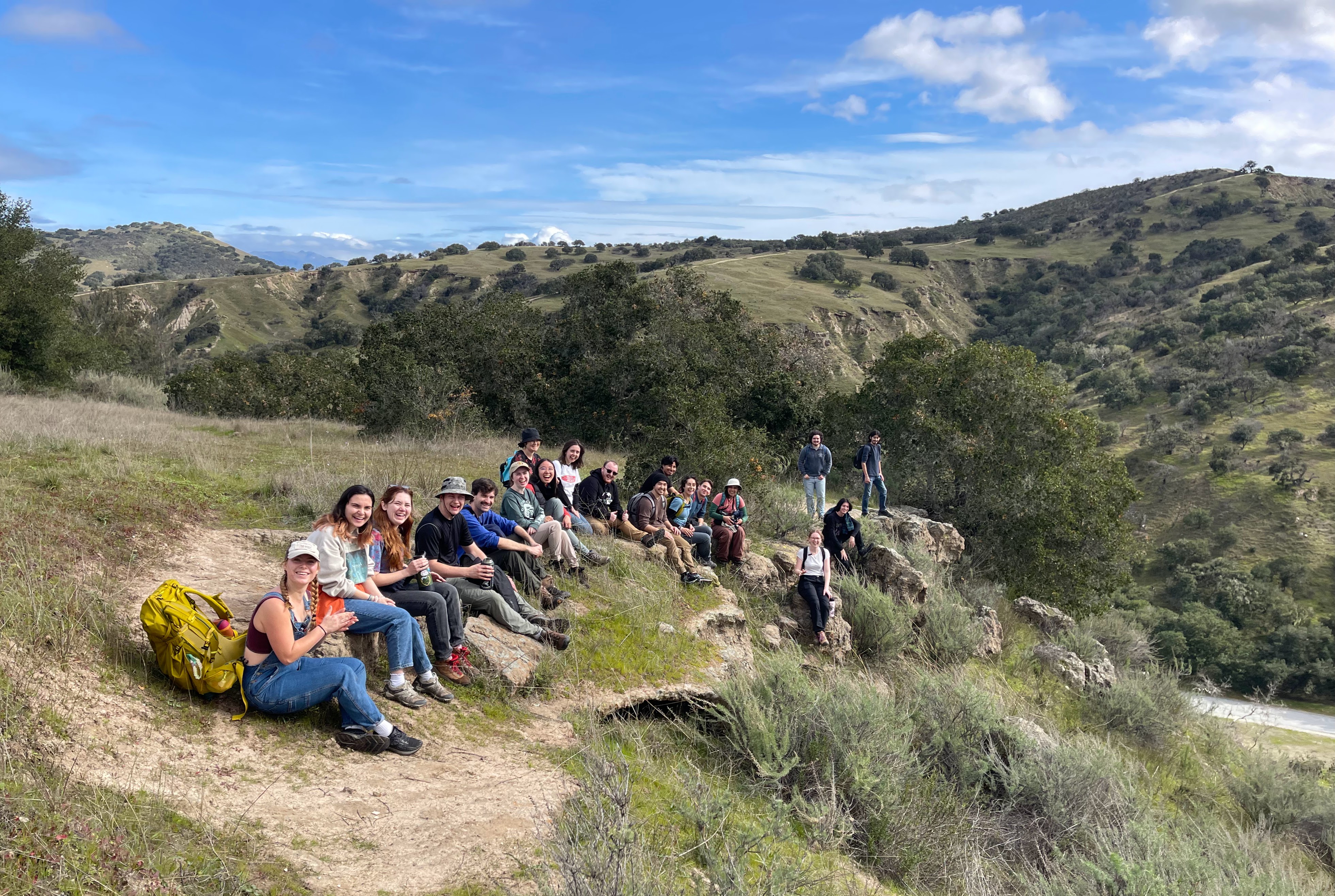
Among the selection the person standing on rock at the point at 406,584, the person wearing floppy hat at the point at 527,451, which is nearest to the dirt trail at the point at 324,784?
the person standing on rock at the point at 406,584

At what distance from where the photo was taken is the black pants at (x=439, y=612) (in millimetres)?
5395

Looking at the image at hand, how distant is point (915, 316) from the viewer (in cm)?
6944

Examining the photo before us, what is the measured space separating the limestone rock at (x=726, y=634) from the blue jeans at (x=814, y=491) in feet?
15.7

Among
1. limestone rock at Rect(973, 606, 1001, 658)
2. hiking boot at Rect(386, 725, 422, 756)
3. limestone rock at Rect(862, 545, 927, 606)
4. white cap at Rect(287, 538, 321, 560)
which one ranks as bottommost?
limestone rock at Rect(973, 606, 1001, 658)

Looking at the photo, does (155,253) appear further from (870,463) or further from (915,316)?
(870,463)

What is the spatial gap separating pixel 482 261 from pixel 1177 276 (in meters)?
76.5

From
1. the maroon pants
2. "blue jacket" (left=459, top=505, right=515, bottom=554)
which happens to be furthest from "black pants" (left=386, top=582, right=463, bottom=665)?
the maroon pants

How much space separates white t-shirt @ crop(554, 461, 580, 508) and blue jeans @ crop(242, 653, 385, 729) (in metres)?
4.02

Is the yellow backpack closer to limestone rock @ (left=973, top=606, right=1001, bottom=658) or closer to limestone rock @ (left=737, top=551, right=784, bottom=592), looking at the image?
limestone rock @ (left=737, top=551, right=784, bottom=592)

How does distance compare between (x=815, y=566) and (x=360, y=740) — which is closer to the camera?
(x=360, y=740)

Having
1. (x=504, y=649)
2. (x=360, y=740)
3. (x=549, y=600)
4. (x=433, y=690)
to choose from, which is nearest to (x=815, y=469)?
(x=549, y=600)

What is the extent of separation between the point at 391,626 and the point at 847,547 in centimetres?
674

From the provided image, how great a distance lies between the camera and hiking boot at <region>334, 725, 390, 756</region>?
434cm

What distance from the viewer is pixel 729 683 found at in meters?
6.09
